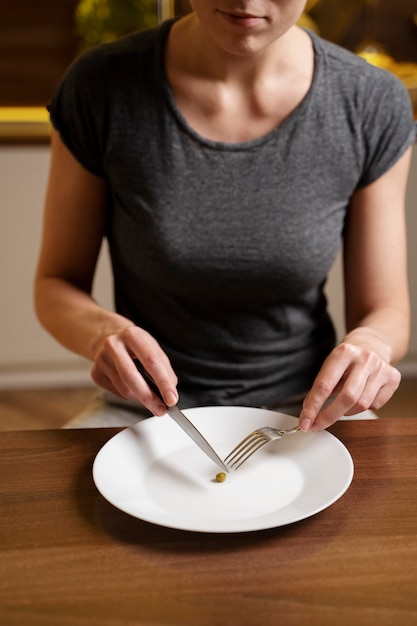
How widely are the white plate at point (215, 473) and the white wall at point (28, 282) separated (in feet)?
5.62

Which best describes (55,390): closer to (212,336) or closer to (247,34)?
(212,336)

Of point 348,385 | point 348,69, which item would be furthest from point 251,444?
point 348,69

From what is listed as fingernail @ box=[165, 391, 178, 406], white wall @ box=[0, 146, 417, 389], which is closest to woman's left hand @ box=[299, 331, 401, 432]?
fingernail @ box=[165, 391, 178, 406]

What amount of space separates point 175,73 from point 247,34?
0.22 m

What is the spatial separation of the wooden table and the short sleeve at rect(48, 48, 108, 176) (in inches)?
21.2

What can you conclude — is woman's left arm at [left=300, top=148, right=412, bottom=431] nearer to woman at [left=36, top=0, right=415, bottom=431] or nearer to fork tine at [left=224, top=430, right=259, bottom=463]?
woman at [left=36, top=0, right=415, bottom=431]

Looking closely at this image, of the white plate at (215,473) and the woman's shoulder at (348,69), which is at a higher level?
the woman's shoulder at (348,69)

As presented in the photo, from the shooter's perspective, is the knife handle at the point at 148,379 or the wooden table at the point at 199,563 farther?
the knife handle at the point at 148,379

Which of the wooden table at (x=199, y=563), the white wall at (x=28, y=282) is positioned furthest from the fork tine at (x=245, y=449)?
the white wall at (x=28, y=282)

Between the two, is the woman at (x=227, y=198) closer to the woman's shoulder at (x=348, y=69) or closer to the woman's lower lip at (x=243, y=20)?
the woman's shoulder at (x=348, y=69)

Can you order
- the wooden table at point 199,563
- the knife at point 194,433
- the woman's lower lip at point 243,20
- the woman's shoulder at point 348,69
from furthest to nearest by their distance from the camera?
1. the woman's shoulder at point 348,69
2. the woman's lower lip at point 243,20
3. the knife at point 194,433
4. the wooden table at point 199,563

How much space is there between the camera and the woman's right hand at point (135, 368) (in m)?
0.85

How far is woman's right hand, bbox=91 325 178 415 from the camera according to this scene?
850 millimetres

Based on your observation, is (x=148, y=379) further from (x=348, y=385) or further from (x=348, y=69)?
(x=348, y=69)
